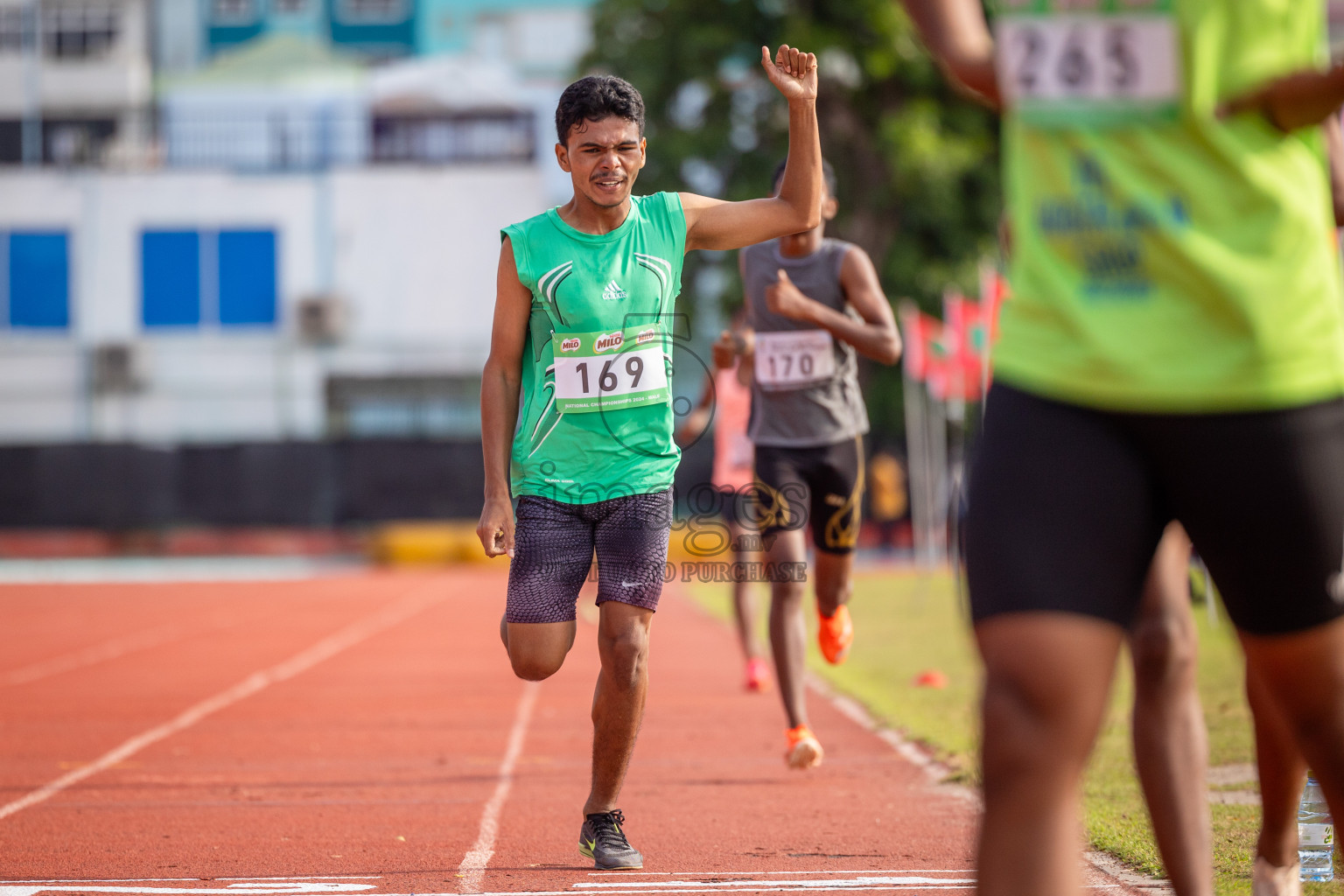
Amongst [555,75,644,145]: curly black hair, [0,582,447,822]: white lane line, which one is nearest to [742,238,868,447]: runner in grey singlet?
[555,75,644,145]: curly black hair

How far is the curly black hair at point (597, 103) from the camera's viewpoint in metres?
4.55

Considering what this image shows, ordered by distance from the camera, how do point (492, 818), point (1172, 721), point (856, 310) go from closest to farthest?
point (1172, 721), point (492, 818), point (856, 310)

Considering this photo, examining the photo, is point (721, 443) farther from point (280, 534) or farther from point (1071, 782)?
point (280, 534)

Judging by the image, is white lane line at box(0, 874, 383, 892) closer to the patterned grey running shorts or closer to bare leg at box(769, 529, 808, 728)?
the patterned grey running shorts

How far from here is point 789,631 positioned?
6277 mm

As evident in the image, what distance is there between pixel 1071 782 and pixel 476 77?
4099cm

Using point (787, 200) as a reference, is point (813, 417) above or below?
below

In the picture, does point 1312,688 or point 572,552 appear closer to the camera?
point 1312,688

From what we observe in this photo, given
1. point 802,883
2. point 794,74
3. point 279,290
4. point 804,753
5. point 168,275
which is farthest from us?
point 279,290

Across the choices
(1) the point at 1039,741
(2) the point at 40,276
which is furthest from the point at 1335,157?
(2) the point at 40,276

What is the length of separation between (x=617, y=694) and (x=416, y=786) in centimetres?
207

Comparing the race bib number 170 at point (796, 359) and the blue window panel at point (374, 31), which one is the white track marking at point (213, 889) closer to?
the race bib number 170 at point (796, 359)

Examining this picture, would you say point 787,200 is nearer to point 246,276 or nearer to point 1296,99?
point 1296,99

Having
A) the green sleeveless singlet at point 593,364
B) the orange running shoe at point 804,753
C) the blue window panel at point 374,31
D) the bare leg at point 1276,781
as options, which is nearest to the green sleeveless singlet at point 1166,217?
the bare leg at point 1276,781
